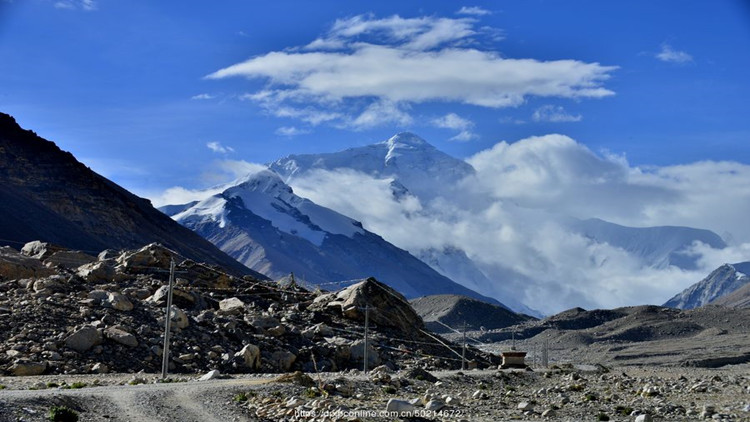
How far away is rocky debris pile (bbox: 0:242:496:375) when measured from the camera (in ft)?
170

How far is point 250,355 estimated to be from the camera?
5534 centimetres

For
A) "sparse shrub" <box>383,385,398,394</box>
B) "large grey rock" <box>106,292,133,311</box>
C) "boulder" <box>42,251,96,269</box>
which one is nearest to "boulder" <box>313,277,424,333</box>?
"boulder" <box>42,251,96,269</box>

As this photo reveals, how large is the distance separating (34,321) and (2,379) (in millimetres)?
10384

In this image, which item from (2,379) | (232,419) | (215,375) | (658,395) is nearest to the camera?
(232,419)

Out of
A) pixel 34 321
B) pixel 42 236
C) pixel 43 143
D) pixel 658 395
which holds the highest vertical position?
pixel 43 143

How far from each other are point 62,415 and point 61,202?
14107 centimetres

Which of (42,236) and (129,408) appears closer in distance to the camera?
(129,408)

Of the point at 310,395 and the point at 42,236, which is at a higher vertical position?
the point at 42,236

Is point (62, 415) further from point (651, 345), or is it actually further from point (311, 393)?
point (651, 345)

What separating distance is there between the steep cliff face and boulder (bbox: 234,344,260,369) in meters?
97.1

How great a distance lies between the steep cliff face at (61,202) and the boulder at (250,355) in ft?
319

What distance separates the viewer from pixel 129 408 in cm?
3388

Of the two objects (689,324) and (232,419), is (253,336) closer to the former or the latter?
(232,419)

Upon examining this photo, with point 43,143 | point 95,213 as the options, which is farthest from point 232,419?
point 43,143
